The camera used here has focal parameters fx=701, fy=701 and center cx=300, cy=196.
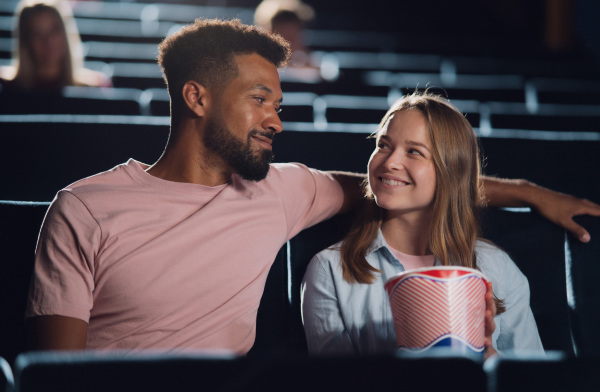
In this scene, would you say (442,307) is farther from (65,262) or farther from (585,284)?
(585,284)

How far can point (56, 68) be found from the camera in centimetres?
259

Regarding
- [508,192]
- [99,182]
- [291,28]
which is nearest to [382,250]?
[508,192]

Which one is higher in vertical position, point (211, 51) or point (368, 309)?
point (211, 51)

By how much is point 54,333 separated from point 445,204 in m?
0.75

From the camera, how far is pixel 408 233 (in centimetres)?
144

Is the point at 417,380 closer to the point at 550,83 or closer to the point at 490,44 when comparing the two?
the point at 550,83

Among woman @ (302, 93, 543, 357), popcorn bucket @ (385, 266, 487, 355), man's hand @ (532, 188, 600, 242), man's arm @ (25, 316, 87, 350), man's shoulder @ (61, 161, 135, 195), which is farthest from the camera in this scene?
man's hand @ (532, 188, 600, 242)

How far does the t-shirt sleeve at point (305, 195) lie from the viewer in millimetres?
1407

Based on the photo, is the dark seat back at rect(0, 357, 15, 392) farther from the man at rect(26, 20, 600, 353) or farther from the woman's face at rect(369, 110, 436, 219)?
the woman's face at rect(369, 110, 436, 219)

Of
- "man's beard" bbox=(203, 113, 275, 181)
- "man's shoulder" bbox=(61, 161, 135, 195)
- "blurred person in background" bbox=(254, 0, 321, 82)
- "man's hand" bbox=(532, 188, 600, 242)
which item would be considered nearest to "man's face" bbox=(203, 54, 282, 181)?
"man's beard" bbox=(203, 113, 275, 181)

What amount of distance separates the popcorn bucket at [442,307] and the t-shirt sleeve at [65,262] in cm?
53

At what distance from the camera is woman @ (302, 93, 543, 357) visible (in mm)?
1336

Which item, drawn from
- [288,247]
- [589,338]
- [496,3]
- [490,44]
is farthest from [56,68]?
[496,3]

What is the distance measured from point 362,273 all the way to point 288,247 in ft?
0.61
